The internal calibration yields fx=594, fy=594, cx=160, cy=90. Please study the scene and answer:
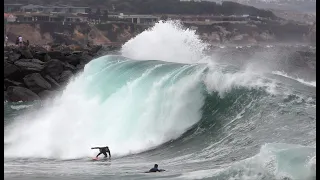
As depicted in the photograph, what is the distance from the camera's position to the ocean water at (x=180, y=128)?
23.6 feet

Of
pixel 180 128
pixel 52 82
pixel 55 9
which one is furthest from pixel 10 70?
pixel 55 9

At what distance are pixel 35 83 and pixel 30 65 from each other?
1457 millimetres

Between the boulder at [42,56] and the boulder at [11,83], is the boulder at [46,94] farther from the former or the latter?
the boulder at [42,56]

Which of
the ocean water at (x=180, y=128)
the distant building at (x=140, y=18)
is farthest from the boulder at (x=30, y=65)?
the distant building at (x=140, y=18)

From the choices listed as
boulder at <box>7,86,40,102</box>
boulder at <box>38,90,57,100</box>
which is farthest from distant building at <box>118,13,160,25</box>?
boulder at <box>38,90,57,100</box>

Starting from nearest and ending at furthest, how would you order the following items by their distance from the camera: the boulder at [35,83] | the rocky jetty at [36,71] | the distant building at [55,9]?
the rocky jetty at [36,71] < the boulder at [35,83] < the distant building at [55,9]

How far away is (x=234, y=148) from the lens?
27.4 feet

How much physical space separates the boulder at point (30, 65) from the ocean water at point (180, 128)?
752 centimetres

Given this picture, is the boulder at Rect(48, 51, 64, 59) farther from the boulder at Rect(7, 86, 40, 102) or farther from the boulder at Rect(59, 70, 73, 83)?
the boulder at Rect(7, 86, 40, 102)

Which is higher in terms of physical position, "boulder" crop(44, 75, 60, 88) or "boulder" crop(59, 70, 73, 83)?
"boulder" crop(59, 70, 73, 83)

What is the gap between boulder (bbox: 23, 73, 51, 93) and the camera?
795 inches

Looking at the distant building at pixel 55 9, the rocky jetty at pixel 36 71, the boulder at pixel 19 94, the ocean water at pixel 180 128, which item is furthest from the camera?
the distant building at pixel 55 9

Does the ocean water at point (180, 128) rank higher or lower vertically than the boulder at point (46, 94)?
higher

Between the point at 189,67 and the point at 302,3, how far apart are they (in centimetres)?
343
